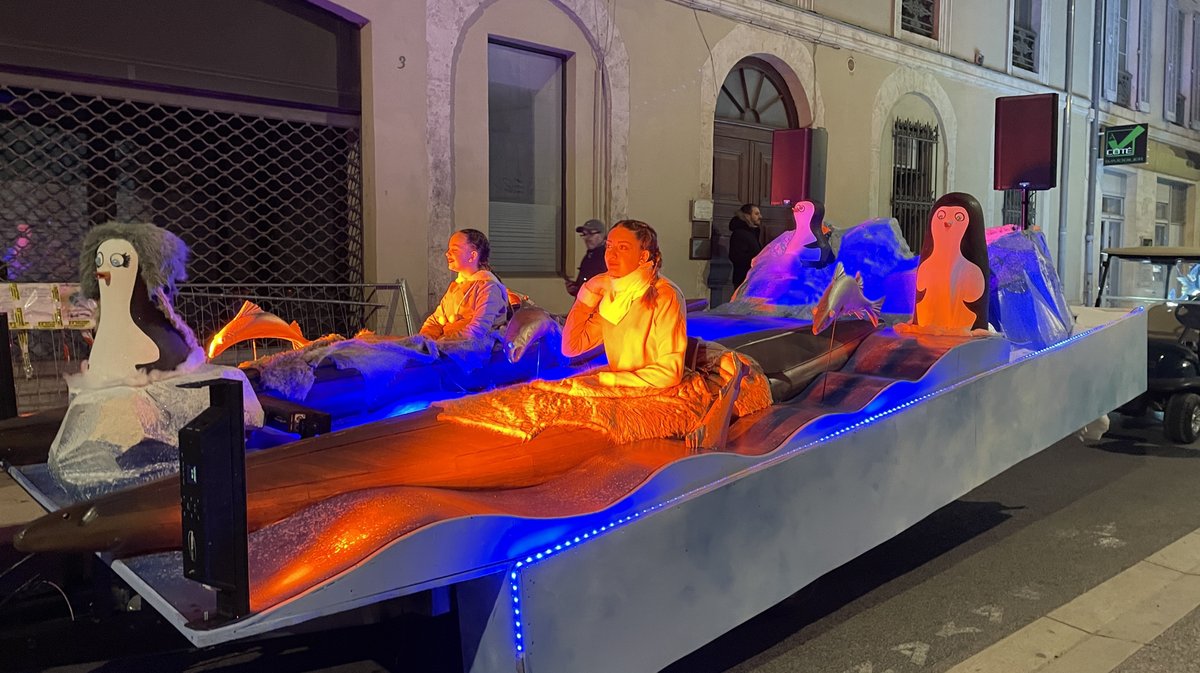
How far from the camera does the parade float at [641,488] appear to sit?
7.58 feet

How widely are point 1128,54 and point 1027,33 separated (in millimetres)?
4689

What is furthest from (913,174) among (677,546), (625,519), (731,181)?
(625,519)

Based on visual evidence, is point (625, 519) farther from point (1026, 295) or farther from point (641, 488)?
point (1026, 295)

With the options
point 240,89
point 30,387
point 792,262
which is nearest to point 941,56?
point 792,262

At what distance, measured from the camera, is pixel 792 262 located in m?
6.82

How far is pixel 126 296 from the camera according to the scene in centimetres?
321

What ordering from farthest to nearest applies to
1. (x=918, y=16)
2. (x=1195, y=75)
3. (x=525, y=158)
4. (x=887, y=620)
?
(x=1195, y=75), (x=918, y=16), (x=525, y=158), (x=887, y=620)

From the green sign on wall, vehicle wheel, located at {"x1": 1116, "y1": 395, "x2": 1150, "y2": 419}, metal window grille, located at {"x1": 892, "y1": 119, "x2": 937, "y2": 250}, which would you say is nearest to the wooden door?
metal window grille, located at {"x1": 892, "y1": 119, "x2": 937, "y2": 250}

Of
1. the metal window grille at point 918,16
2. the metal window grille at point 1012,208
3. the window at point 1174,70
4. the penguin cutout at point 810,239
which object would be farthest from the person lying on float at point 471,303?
the window at point 1174,70

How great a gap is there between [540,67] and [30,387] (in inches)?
223

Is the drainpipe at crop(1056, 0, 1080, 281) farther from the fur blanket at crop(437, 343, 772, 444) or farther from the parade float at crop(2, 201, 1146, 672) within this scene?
the fur blanket at crop(437, 343, 772, 444)

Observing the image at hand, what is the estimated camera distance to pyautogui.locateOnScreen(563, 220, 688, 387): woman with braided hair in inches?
144

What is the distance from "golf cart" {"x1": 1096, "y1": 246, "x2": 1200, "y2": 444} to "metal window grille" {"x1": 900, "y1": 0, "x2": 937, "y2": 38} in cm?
629

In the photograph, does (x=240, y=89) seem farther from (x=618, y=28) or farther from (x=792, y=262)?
(x=792, y=262)
